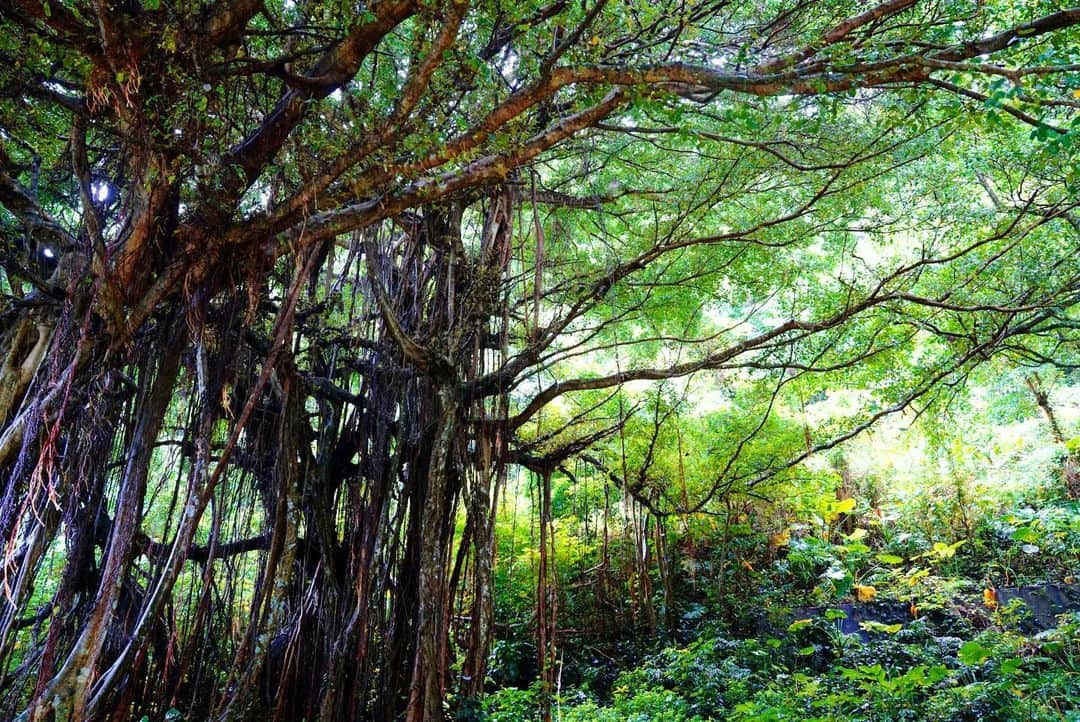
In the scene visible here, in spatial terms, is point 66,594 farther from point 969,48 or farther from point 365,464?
point 969,48

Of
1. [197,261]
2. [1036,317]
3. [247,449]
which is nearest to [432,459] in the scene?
[247,449]

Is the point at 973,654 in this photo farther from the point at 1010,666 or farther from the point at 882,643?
the point at 882,643

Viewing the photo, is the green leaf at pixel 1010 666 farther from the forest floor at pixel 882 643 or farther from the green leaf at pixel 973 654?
the green leaf at pixel 973 654

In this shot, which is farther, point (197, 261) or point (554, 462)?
point (554, 462)

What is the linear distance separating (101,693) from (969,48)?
3.49 meters

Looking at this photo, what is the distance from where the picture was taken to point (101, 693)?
2.24 metres

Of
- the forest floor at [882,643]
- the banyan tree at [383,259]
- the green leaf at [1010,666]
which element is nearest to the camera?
the banyan tree at [383,259]

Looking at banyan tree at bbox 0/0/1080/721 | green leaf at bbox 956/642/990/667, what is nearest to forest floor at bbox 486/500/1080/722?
green leaf at bbox 956/642/990/667

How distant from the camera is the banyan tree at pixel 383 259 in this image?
2.18 metres

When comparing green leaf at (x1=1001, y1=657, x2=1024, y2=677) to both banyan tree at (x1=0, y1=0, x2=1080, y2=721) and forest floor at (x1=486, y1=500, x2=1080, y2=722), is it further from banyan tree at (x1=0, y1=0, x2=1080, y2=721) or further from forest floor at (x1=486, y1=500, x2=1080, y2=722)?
banyan tree at (x1=0, y1=0, x2=1080, y2=721)

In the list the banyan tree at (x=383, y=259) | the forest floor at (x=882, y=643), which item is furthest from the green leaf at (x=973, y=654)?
the banyan tree at (x=383, y=259)

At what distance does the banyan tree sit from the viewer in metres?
2.18

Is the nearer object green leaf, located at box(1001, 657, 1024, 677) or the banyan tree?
the banyan tree

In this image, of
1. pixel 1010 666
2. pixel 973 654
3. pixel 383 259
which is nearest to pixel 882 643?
pixel 973 654
